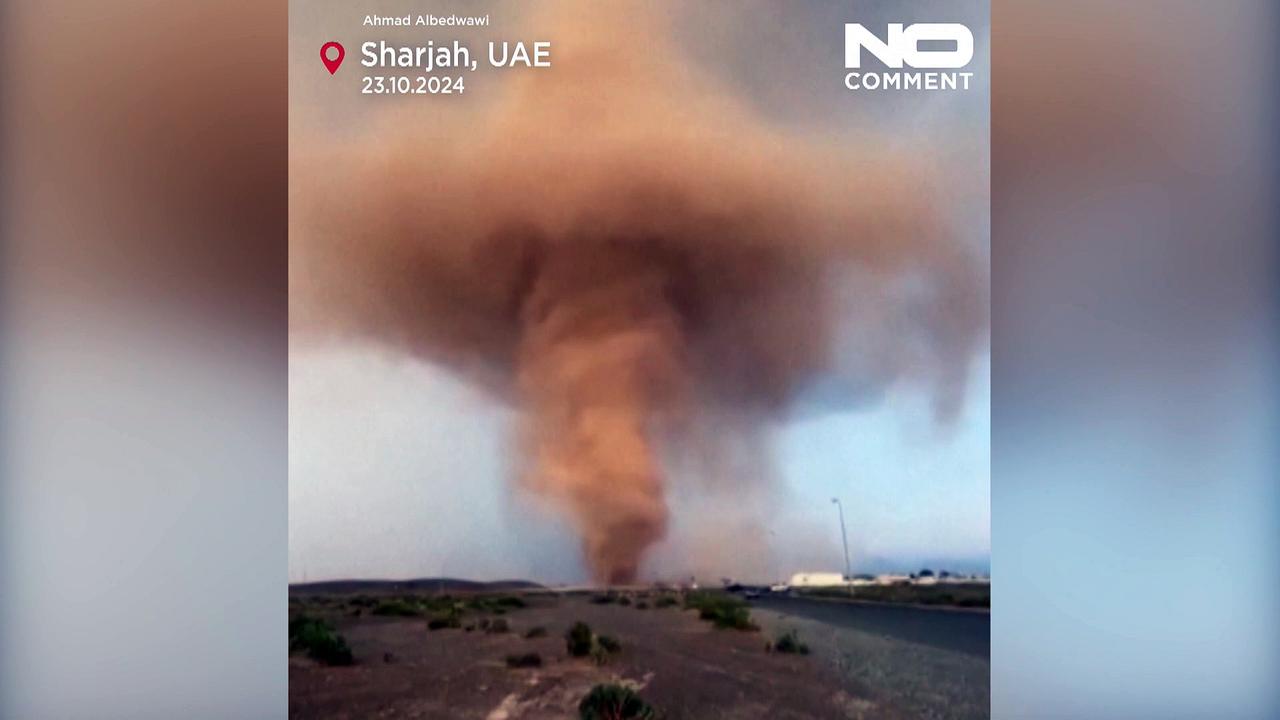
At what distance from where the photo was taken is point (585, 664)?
237cm

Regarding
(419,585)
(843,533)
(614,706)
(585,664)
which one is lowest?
(614,706)

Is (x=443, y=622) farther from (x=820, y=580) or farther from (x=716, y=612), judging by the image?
(x=820, y=580)

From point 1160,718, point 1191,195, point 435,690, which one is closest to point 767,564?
point 435,690

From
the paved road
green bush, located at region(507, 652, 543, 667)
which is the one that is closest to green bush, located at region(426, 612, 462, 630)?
green bush, located at region(507, 652, 543, 667)

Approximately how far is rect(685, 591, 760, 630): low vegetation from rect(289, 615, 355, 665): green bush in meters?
0.99

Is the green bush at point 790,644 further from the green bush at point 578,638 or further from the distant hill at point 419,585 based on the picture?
the distant hill at point 419,585

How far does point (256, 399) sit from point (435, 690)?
3.18ft

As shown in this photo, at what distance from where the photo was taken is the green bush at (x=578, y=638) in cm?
236

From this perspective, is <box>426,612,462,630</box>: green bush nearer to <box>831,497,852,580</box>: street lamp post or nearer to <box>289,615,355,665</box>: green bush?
<box>289,615,355,665</box>: green bush

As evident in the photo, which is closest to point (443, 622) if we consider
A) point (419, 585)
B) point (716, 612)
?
point (419, 585)

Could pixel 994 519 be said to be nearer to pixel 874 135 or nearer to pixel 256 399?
pixel 874 135

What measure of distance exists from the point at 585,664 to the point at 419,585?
0.52 meters

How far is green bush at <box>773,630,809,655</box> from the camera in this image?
93.3 inches

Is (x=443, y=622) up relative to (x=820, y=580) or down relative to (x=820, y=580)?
down
